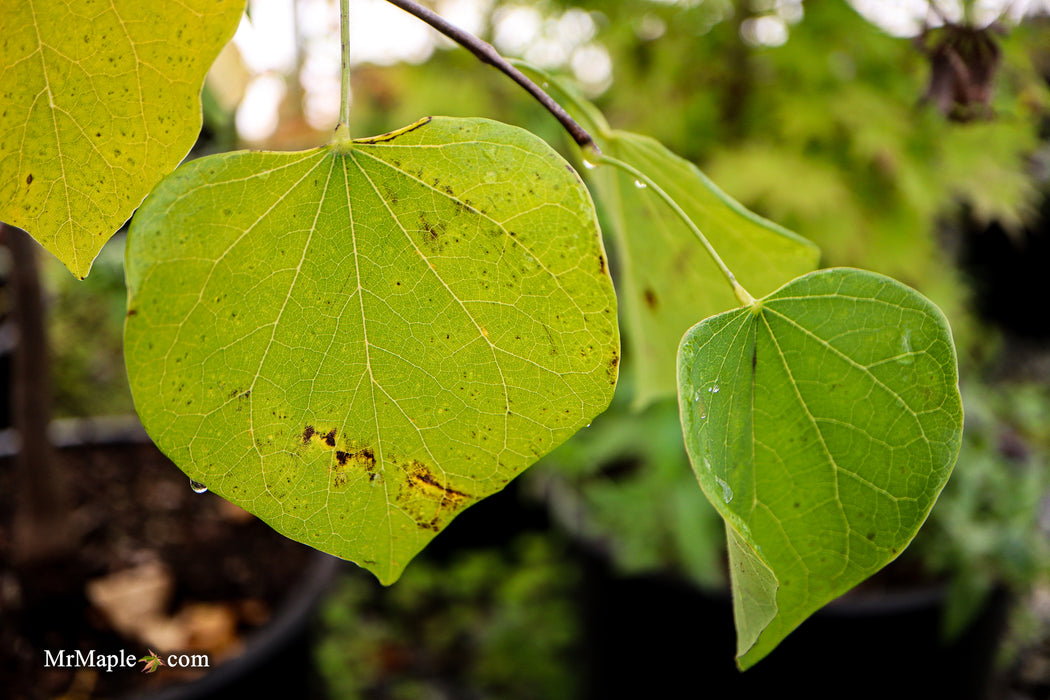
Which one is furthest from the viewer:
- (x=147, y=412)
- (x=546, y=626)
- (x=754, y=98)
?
(x=546, y=626)

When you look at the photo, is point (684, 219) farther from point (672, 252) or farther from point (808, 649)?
point (808, 649)

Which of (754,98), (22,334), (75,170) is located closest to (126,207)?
(75,170)

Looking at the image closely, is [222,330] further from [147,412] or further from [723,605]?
[723,605]

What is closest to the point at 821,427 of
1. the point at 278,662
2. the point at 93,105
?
the point at 93,105

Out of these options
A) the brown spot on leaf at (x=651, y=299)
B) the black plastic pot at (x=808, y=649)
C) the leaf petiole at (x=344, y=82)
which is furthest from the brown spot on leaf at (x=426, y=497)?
the black plastic pot at (x=808, y=649)

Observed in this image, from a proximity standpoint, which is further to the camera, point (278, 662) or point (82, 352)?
point (82, 352)

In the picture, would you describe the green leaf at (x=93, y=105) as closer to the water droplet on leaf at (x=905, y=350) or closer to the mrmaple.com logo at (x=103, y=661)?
the water droplet on leaf at (x=905, y=350)

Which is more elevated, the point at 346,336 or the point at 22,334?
the point at 346,336
